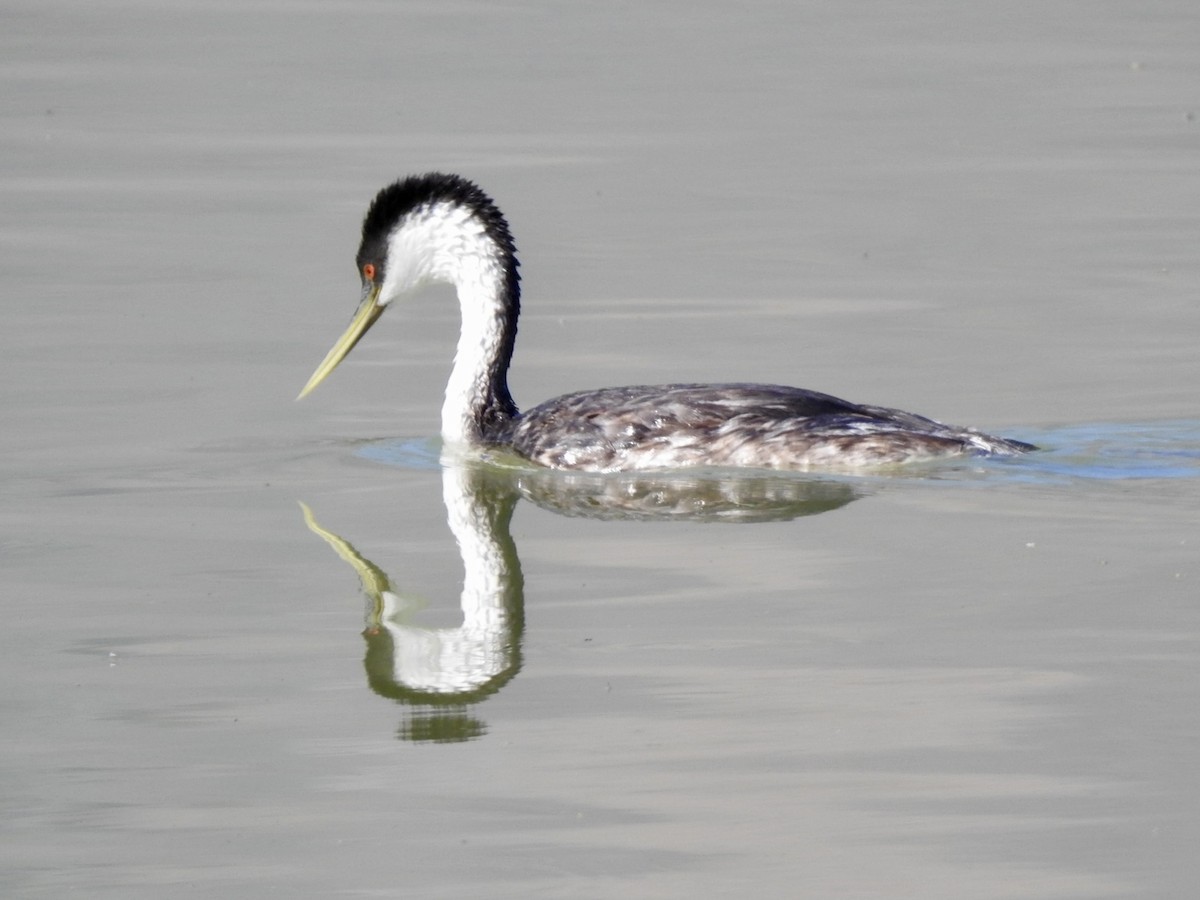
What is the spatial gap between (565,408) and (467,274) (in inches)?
47.9

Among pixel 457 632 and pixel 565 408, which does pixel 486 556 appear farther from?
pixel 565 408

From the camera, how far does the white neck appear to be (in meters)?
12.5

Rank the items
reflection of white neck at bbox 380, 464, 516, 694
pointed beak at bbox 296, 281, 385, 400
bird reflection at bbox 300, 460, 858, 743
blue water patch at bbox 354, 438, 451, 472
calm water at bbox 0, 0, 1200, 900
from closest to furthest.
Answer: calm water at bbox 0, 0, 1200, 900 < bird reflection at bbox 300, 460, 858, 743 < reflection of white neck at bbox 380, 464, 516, 694 < blue water patch at bbox 354, 438, 451, 472 < pointed beak at bbox 296, 281, 385, 400

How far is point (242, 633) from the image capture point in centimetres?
869

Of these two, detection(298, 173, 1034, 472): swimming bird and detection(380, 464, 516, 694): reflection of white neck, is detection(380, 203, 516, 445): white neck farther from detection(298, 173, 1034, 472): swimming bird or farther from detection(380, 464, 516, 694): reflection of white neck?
detection(380, 464, 516, 694): reflection of white neck

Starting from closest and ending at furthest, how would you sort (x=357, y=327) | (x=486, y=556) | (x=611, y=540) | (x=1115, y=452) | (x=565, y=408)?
(x=486, y=556) < (x=611, y=540) < (x=1115, y=452) < (x=565, y=408) < (x=357, y=327)

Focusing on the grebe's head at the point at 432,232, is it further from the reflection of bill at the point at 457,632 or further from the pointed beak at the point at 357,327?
the reflection of bill at the point at 457,632

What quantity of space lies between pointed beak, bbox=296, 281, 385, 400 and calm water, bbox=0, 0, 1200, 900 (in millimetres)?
279

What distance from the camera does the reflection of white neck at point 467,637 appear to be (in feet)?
27.2

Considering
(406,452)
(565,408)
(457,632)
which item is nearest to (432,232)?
(406,452)

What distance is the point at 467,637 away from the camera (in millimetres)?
8758

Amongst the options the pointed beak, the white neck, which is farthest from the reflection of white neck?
the pointed beak

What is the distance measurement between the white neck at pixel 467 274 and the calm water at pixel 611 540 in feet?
1.63

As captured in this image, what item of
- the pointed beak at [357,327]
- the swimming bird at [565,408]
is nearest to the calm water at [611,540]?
the swimming bird at [565,408]
